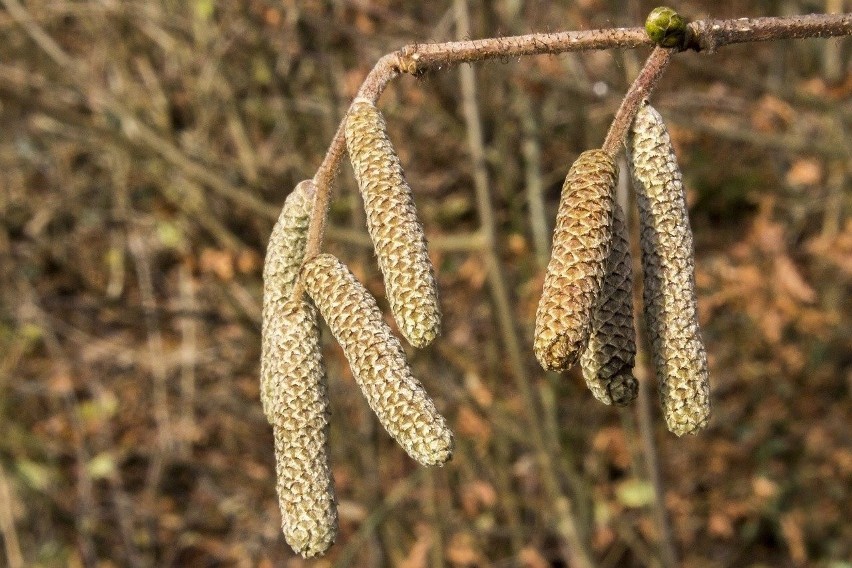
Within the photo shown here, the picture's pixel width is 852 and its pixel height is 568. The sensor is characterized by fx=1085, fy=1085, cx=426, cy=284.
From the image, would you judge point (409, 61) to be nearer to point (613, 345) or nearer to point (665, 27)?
point (665, 27)

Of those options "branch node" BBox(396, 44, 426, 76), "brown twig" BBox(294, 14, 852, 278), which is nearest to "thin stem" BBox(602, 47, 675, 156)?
"brown twig" BBox(294, 14, 852, 278)

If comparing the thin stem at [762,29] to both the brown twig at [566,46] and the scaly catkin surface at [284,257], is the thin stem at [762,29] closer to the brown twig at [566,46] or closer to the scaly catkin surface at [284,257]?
the brown twig at [566,46]

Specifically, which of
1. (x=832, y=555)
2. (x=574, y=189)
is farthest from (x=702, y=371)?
(x=832, y=555)

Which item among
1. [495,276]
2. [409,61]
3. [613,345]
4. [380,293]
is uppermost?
[380,293]

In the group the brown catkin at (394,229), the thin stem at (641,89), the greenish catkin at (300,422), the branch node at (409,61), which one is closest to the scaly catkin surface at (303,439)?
the greenish catkin at (300,422)

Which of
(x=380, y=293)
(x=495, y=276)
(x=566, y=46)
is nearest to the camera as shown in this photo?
(x=566, y=46)

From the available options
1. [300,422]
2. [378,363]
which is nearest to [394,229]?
[378,363]

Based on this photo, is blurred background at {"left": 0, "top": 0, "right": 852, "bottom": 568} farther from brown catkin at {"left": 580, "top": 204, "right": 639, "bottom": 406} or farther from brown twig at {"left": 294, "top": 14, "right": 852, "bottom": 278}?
brown catkin at {"left": 580, "top": 204, "right": 639, "bottom": 406}
